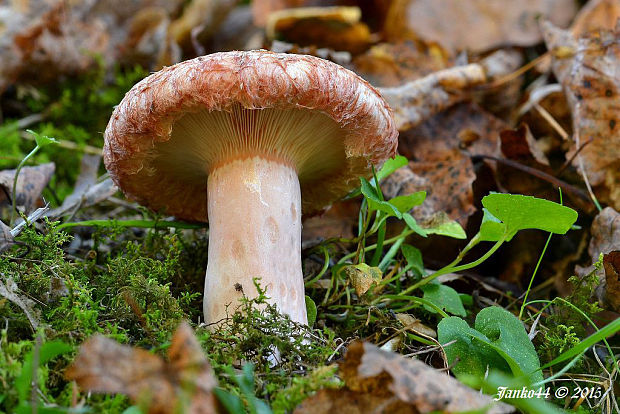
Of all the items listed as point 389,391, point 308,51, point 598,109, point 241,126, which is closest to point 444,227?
point 241,126

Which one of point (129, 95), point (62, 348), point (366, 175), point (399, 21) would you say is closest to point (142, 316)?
point (62, 348)

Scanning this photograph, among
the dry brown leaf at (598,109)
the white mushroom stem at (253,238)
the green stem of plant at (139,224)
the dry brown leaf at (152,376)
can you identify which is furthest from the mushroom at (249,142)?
the dry brown leaf at (598,109)

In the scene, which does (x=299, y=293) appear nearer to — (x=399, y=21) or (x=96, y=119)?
(x=96, y=119)

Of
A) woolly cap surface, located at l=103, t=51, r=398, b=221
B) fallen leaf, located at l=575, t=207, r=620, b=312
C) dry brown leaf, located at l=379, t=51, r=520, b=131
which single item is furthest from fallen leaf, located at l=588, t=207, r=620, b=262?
dry brown leaf, located at l=379, t=51, r=520, b=131

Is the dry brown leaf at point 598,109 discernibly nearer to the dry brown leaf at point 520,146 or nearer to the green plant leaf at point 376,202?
the dry brown leaf at point 520,146

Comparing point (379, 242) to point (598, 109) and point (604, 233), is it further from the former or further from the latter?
point (598, 109)

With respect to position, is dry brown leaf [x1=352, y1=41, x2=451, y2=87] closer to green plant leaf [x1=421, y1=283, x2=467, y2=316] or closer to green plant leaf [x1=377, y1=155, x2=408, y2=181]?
green plant leaf [x1=377, y1=155, x2=408, y2=181]
